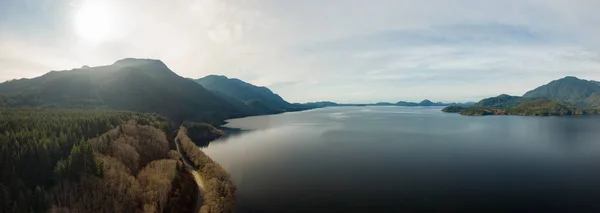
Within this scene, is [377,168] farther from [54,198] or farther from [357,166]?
[54,198]

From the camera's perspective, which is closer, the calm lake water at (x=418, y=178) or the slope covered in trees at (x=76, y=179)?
the slope covered in trees at (x=76, y=179)

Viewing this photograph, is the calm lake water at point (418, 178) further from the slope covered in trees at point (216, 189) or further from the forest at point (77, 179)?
the forest at point (77, 179)

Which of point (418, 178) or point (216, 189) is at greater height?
point (216, 189)

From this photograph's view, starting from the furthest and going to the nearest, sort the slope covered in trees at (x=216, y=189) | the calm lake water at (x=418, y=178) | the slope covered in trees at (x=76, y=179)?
1. the calm lake water at (x=418, y=178)
2. the slope covered in trees at (x=216, y=189)
3. the slope covered in trees at (x=76, y=179)

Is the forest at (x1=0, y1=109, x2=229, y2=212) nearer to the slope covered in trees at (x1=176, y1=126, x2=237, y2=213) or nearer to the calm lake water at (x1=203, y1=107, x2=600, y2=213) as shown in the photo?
the slope covered in trees at (x1=176, y1=126, x2=237, y2=213)

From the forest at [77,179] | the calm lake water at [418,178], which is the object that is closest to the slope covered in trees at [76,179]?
the forest at [77,179]

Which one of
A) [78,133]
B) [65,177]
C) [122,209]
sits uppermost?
[78,133]

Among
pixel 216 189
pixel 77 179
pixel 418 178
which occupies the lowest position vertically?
pixel 418 178

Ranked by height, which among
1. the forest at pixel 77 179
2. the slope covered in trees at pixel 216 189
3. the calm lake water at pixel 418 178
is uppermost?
the forest at pixel 77 179

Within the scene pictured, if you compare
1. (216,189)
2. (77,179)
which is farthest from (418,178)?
(77,179)

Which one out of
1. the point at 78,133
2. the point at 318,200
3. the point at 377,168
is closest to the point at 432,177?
the point at 377,168

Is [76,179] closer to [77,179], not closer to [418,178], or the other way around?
[77,179]
